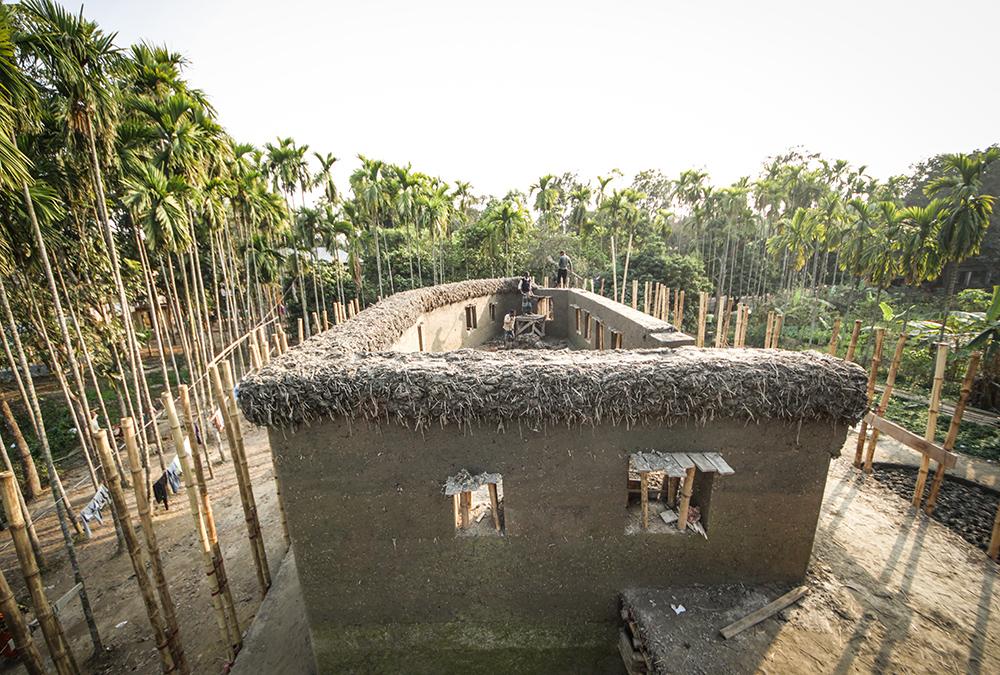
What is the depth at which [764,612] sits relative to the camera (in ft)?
15.3

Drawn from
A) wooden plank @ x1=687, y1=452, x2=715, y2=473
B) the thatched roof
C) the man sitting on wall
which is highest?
the thatched roof

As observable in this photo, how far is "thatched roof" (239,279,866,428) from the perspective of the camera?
4184 millimetres

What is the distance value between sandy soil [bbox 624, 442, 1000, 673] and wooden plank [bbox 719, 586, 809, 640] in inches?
2.4

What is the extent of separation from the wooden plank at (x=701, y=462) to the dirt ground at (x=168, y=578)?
318 inches

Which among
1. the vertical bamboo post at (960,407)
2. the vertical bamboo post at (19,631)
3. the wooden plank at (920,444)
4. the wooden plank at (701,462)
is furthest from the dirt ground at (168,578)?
the vertical bamboo post at (960,407)

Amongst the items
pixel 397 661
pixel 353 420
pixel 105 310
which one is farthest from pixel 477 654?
pixel 105 310

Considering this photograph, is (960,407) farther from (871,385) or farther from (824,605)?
(824,605)

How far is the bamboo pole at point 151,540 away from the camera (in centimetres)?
416

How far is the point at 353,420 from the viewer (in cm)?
439

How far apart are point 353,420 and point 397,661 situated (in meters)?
3.48

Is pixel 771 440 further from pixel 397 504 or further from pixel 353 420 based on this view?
pixel 353 420

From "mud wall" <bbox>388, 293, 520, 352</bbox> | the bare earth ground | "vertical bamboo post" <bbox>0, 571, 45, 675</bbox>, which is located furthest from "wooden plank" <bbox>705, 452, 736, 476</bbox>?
"vertical bamboo post" <bbox>0, 571, 45, 675</bbox>

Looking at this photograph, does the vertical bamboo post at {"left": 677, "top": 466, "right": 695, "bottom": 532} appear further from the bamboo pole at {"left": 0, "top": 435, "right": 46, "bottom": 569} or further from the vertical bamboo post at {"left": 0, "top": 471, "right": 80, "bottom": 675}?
the bamboo pole at {"left": 0, "top": 435, "right": 46, "bottom": 569}

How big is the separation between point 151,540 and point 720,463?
653 centimetres
